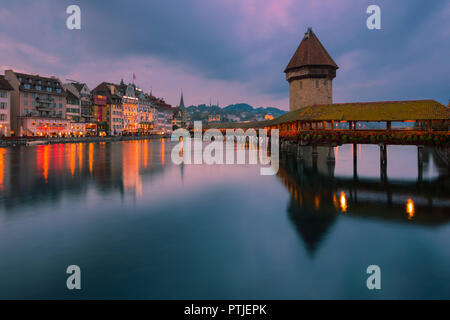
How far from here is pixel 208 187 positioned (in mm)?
23141

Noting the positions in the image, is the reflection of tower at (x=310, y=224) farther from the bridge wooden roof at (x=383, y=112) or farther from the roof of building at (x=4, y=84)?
the roof of building at (x=4, y=84)

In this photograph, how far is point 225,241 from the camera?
11219mm

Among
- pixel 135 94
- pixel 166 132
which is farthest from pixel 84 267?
pixel 166 132

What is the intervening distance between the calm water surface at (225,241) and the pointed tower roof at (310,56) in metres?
44.8

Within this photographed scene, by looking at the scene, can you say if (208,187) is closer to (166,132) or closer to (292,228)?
(292,228)

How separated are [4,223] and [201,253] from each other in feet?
30.9

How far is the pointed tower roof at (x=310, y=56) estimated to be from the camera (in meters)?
61.3

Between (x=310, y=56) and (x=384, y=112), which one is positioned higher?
(x=310, y=56)

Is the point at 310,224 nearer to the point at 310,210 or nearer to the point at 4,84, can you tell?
the point at 310,210

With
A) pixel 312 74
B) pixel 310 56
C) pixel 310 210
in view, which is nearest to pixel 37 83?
pixel 310 56

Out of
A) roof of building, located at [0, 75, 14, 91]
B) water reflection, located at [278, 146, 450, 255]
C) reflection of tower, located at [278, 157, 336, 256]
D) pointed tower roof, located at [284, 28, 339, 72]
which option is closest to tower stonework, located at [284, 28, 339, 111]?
pointed tower roof, located at [284, 28, 339, 72]

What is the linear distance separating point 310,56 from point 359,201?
50.9 meters

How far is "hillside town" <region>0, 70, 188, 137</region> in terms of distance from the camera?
8300 cm

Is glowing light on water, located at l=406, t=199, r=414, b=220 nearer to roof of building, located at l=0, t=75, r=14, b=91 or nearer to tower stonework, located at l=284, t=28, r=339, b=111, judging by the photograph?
tower stonework, located at l=284, t=28, r=339, b=111
